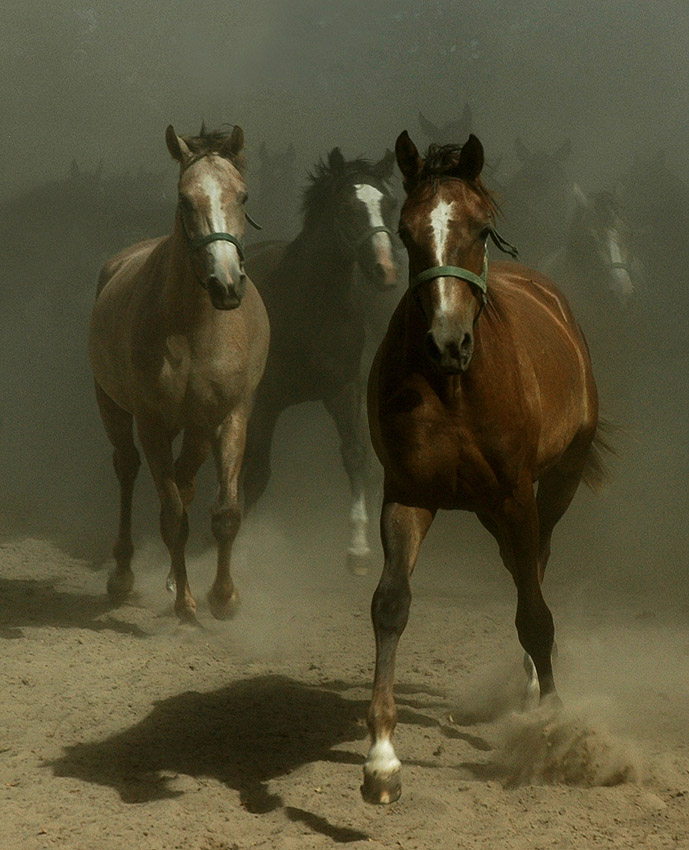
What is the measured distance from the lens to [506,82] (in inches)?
1102

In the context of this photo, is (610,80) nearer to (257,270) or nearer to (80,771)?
(257,270)

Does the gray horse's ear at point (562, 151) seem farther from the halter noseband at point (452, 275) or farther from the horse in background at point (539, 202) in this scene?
the halter noseband at point (452, 275)

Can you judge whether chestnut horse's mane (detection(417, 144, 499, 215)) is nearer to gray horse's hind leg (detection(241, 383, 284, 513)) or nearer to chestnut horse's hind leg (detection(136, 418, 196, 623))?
chestnut horse's hind leg (detection(136, 418, 196, 623))

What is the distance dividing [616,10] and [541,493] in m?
33.5

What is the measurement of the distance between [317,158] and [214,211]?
20316 mm

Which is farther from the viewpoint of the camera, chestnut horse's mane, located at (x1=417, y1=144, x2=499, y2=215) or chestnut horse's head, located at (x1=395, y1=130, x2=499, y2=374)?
chestnut horse's mane, located at (x1=417, y1=144, x2=499, y2=215)

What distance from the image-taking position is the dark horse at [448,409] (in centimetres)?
344

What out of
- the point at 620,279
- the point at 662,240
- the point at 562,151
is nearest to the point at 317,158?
the point at 662,240

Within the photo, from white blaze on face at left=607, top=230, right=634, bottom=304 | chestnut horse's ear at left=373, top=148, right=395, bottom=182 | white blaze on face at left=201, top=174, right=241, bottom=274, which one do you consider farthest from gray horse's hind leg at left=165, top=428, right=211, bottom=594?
white blaze on face at left=607, top=230, right=634, bottom=304

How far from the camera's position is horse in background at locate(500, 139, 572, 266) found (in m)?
12.4

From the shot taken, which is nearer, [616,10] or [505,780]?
[505,780]

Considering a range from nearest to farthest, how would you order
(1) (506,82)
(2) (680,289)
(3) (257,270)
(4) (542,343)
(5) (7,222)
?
(4) (542,343) → (3) (257,270) → (2) (680,289) → (5) (7,222) → (1) (506,82)

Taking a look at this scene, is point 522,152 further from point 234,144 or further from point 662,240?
point 234,144

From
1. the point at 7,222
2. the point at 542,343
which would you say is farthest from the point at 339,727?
the point at 7,222
